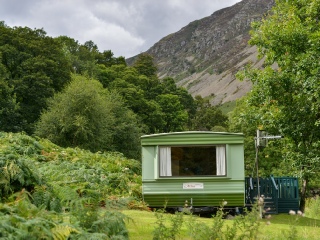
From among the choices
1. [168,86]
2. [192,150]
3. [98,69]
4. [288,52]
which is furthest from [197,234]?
[168,86]

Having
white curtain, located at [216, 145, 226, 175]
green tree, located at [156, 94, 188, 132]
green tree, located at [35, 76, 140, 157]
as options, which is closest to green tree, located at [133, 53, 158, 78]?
green tree, located at [156, 94, 188, 132]

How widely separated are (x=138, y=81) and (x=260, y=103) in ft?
139

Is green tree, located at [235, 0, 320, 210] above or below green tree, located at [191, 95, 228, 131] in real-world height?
below

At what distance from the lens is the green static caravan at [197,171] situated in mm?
13328

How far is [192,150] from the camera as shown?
13445 millimetres

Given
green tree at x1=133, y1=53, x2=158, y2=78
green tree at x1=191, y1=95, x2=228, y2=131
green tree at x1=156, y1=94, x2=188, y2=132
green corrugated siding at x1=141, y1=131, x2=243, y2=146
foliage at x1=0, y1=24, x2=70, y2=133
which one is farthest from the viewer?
green tree at x1=191, y1=95, x2=228, y2=131

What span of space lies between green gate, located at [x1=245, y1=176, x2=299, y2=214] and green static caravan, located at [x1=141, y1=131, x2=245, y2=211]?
1918 millimetres

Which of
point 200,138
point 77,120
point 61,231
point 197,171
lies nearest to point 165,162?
point 197,171

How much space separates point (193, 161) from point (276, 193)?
379cm

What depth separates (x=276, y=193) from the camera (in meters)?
15.6

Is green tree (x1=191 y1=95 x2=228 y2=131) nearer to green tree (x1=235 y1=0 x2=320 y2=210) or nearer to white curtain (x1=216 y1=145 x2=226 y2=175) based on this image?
green tree (x1=235 y1=0 x2=320 y2=210)

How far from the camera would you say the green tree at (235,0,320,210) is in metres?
15.4

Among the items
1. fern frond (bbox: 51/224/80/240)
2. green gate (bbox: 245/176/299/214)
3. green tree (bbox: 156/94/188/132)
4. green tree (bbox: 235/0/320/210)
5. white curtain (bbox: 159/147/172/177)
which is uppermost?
green tree (bbox: 156/94/188/132)

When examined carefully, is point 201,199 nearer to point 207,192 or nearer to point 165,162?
point 207,192
